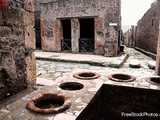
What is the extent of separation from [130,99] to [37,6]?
10.6 meters

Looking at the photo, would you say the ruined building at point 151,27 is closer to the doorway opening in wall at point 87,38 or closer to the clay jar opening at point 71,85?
the doorway opening in wall at point 87,38

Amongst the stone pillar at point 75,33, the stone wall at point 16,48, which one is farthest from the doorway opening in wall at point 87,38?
the stone wall at point 16,48

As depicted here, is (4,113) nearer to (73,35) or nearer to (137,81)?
(137,81)

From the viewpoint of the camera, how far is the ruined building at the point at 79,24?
8500mm

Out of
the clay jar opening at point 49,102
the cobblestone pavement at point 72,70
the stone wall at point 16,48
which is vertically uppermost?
the stone wall at point 16,48

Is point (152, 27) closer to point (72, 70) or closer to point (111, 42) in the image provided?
point (111, 42)

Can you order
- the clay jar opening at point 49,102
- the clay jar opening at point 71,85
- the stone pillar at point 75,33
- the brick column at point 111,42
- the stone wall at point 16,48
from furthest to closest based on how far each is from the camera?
the stone pillar at point 75,33, the brick column at point 111,42, the clay jar opening at point 71,85, the stone wall at point 16,48, the clay jar opening at point 49,102

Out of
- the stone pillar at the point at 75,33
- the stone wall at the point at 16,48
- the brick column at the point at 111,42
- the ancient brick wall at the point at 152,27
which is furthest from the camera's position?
the stone pillar at the point at 75,33

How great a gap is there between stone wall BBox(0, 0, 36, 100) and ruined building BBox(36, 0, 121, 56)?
5613 millimetres

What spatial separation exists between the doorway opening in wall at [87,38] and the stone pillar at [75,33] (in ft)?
1.07

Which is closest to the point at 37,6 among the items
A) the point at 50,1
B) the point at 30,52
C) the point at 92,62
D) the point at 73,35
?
the point at 50,1

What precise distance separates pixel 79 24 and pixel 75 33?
604mm

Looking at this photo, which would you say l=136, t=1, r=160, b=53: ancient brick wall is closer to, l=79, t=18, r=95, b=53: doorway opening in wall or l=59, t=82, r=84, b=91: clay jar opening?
l=79, t=18, r=95, b=53: doorway opening in wall

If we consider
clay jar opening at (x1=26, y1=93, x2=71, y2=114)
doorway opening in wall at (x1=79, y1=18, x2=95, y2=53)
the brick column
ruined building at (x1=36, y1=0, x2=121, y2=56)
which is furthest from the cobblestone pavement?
doorway opening in wall at (x1=79, y1=18, x2=95, y2=53)
